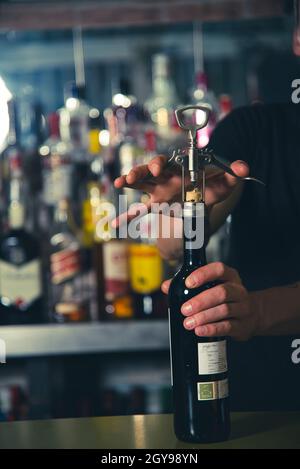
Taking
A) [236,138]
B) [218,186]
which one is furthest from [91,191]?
[218,186]

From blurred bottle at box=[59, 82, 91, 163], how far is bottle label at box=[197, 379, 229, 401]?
120 centimetres

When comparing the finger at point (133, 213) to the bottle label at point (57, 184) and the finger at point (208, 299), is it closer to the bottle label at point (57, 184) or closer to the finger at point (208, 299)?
the finger at point (208, 299)

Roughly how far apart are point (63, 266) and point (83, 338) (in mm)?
187

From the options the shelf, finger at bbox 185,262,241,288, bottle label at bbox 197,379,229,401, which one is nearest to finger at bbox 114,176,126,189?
finger at bbox 185,262,241,288

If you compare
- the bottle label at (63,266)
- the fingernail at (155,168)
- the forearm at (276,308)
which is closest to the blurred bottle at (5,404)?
the bottle label at (63,266)

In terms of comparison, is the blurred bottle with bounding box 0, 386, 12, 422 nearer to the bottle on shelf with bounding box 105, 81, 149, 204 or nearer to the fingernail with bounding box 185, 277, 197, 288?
the bottle on shelf with bounding box 105, 81, 149, 204

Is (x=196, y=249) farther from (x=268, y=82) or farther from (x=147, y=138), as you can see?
(x=268, y=82)

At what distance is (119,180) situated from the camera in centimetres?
88

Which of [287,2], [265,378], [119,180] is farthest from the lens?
[287,2]

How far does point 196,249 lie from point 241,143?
0.49m

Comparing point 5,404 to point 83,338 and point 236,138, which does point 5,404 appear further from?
point 236,138

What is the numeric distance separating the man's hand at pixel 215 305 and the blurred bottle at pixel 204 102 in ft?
3.66
